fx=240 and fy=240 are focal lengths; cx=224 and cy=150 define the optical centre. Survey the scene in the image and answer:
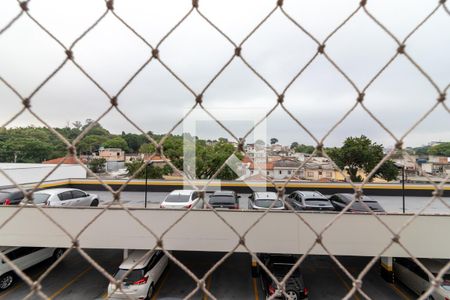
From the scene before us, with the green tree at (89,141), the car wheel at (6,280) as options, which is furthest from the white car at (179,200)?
the car wheel at (6,280)

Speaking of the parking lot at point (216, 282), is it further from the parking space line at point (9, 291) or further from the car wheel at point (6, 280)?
the car wheel at point (6, 280)

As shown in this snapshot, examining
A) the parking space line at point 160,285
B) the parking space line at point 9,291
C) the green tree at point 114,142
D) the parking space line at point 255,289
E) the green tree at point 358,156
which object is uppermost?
the green tree at point 358,156

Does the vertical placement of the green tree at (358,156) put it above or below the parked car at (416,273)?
above

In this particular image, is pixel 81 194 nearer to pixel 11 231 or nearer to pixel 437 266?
pixel 11 231

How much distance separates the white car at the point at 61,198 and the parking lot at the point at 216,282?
1679 millimetres

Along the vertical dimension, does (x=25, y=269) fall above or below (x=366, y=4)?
below

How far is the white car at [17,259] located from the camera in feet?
16.0

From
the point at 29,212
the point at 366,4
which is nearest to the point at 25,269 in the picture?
the point at 29,212

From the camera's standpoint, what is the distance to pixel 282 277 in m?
4.62

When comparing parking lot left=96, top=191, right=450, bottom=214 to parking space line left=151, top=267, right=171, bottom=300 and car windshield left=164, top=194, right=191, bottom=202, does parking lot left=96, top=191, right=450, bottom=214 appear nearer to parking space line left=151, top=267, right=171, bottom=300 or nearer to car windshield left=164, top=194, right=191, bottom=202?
car windshield left=164, top=194, right=191, bottom=202

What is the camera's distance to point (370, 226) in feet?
14.4

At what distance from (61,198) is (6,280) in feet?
6.06

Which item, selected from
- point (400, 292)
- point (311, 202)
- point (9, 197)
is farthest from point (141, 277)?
point (400, 292)

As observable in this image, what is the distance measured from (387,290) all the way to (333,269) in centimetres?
121
